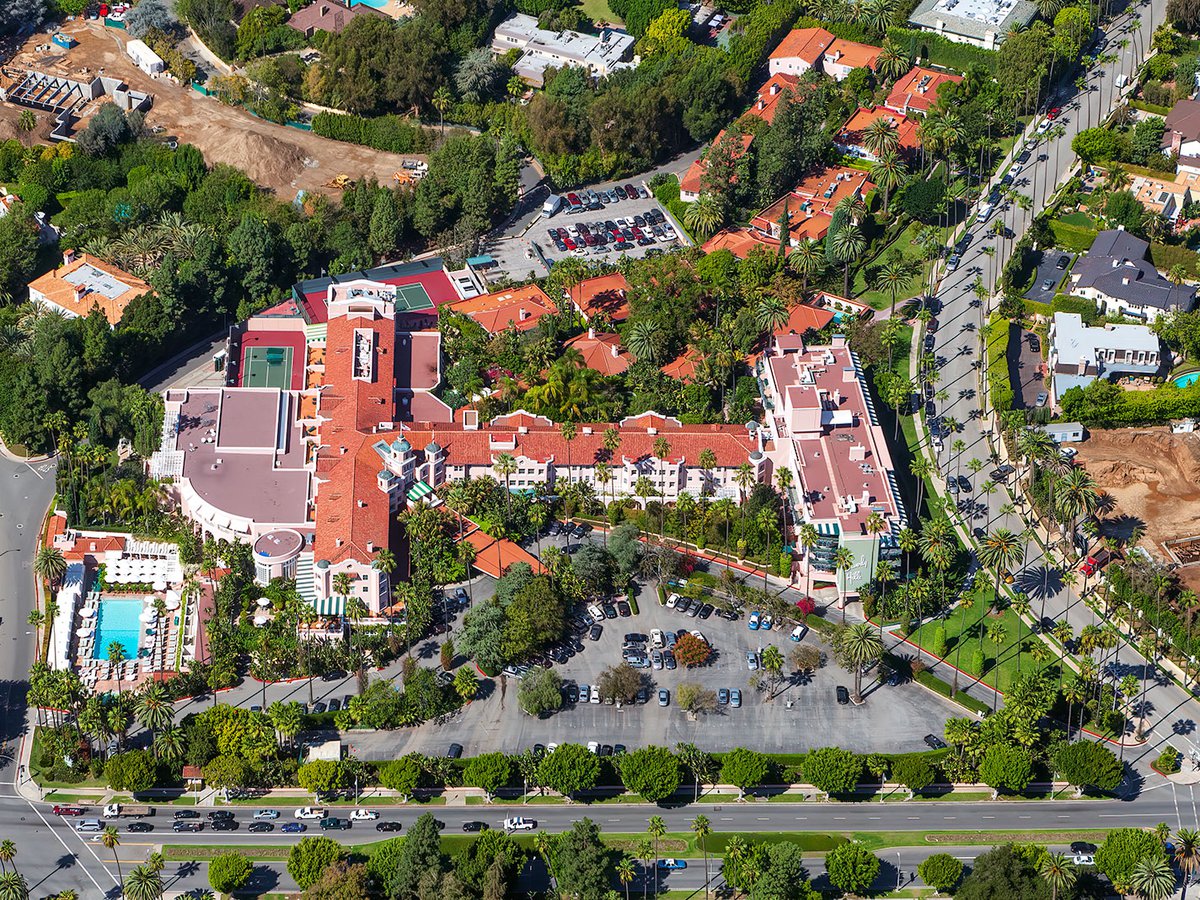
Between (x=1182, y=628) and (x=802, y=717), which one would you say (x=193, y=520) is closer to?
(x=802, y=717)

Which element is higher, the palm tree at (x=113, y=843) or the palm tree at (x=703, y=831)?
the palm tree at (x=703, y=831)

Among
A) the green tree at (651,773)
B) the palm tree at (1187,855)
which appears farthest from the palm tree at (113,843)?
the palm tree at (1187,855)

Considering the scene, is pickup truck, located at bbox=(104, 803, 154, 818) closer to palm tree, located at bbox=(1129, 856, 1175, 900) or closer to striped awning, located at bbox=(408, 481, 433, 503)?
striped awning, located at bbox=(408, 481, 433, 503)

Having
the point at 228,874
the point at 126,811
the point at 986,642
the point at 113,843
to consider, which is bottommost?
the point at 126,811

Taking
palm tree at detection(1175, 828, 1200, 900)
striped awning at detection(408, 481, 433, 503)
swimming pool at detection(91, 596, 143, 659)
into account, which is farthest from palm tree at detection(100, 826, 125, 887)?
palm tree at detection(1175, 828, 1200, 900)

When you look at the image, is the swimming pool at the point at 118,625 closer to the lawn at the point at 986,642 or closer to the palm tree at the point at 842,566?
the palm tree at the point at 842,566

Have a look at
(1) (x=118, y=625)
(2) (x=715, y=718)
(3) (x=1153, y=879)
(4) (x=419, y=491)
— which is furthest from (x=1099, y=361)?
(1) (x=118, y=625)

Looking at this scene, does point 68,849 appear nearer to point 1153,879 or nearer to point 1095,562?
point 1153,879
